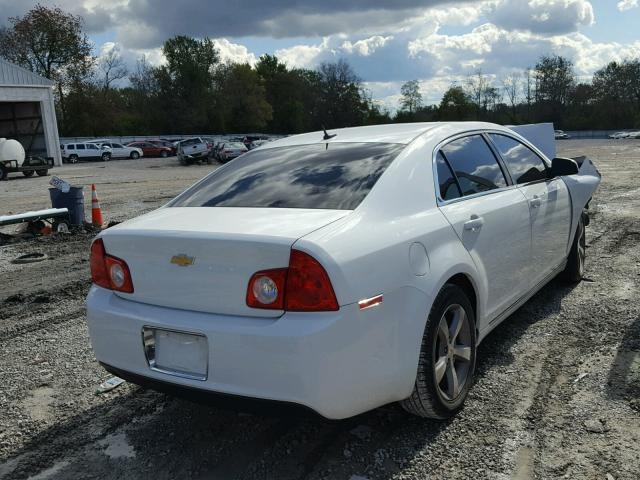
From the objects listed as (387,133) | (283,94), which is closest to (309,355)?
(387,133)

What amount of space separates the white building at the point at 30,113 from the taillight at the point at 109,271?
34.7 m

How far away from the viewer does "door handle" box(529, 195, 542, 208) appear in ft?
14.3

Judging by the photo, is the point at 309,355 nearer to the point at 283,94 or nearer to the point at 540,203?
the point at 540,203

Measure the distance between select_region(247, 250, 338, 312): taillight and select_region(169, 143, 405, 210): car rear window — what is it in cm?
54

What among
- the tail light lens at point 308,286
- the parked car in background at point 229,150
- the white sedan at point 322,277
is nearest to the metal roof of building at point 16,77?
the parked car in background at point 229,150

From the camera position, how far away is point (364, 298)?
104 inches

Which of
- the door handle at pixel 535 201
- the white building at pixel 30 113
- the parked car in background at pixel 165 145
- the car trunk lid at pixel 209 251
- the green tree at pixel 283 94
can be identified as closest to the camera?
the car trunk lid at pixel 209 251

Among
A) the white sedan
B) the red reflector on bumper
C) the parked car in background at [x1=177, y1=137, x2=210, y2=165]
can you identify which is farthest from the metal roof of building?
the red reflector on bumper

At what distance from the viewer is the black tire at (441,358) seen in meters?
2.99

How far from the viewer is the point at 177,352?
2818 millimetres

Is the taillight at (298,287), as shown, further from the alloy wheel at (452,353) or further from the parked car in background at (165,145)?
the parked car in background at (165,145)

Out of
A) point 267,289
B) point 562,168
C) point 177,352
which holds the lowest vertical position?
point 177,352

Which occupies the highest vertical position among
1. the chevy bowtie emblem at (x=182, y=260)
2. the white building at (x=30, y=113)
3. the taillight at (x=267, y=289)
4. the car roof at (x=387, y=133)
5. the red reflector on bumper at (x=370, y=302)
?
the white building at (x=30, y=113)

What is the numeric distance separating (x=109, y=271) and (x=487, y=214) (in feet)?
7.51
